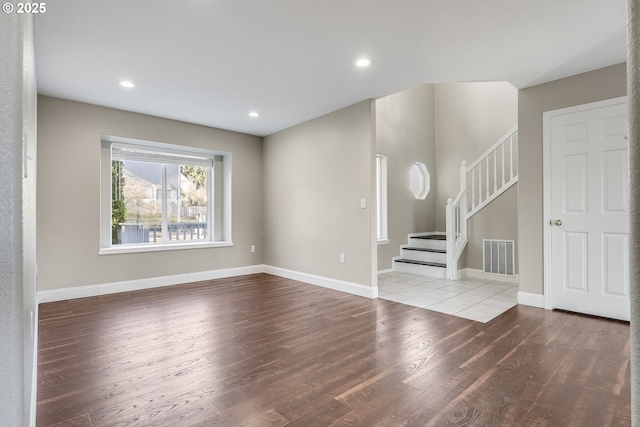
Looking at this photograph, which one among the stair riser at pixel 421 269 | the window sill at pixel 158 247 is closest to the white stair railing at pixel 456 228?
the stair riser at pixel 421 269

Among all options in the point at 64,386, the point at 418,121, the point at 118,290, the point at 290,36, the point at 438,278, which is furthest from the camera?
the point at 418,121

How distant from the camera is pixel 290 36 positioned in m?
2.61

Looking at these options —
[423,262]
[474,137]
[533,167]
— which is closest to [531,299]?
[533,167]

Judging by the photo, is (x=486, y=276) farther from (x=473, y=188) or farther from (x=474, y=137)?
(x=474, y=137)

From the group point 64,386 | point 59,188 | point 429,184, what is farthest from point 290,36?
point 429,184

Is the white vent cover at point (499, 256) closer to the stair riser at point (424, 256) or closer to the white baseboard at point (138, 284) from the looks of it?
the stair riser at point (424, 256)

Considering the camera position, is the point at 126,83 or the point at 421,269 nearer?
the point at 126,83

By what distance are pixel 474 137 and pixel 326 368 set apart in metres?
5.43

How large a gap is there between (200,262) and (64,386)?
10.5 feet

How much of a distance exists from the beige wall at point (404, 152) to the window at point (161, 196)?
2.75m

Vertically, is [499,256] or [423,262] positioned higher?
[499,256]

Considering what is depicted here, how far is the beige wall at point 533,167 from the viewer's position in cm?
342

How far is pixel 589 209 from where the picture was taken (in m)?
3.22

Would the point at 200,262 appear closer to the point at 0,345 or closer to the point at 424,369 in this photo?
the point at 424,369
